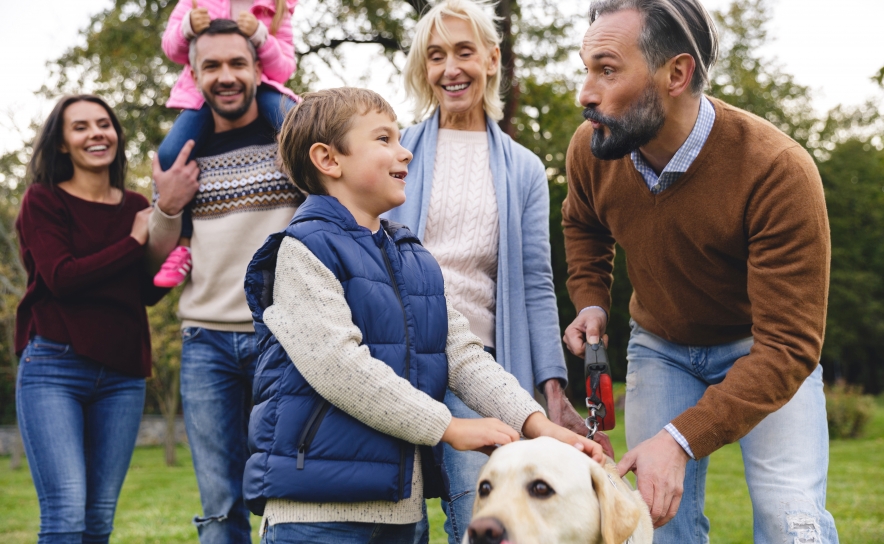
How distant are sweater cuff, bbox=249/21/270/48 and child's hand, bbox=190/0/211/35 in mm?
242

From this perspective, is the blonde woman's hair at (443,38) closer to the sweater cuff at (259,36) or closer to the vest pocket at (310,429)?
the sweater cuff at (259,36)

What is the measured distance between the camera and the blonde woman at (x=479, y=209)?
3.73m

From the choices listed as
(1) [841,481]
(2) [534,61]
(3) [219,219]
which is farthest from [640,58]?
(2) [534,61]

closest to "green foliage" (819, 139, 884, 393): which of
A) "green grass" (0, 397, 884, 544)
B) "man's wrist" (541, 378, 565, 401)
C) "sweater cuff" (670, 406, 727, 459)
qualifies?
"green grass" (0, 397, 884, 544)

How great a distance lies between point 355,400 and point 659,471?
124 cm

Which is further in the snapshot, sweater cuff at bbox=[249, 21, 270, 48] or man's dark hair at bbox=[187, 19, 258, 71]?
sweater cuff at bbox=[249, 21, 270, 48]

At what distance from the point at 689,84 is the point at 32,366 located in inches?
140

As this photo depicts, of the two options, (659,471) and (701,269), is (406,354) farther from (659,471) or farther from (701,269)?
(701,269)

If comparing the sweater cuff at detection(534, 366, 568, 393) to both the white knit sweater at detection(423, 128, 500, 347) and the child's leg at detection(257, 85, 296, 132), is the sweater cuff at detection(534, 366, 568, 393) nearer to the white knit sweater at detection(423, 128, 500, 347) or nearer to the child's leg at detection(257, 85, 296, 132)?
the white knit sweater at detection(423, 128, 500, 347)

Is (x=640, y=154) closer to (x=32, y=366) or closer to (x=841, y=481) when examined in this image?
(x=32, y=366)

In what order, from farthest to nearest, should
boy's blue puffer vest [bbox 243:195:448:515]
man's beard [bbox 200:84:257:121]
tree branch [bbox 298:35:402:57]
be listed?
tree branch [bbox 298:35:402:57], man's beard [bbox 200:84:257:121], boy's blue puffer vest [bbox 243:195:448:515]

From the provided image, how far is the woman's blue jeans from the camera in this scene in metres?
3.99

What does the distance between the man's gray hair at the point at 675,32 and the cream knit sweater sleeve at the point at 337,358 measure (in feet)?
5.71

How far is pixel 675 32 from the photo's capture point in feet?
10.9
